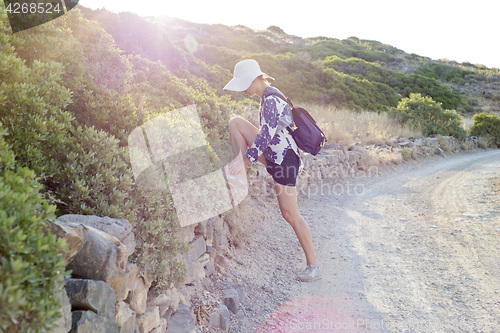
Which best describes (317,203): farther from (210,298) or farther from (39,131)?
(39,131)

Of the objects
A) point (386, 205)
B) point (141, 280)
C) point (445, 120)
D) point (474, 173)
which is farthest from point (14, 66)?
point (445, 120)

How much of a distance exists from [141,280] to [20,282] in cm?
122

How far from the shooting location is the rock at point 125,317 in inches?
77.8

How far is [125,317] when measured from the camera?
6.64ft

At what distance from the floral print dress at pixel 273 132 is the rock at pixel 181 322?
1594 millimetres

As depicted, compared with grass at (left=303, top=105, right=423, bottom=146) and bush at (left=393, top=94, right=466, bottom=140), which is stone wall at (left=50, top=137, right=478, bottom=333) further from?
bush at (left=393, top=94, right=466, bottom=140)

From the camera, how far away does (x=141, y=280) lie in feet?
7.76

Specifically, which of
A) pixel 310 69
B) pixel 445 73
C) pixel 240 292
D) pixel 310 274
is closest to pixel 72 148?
pixel 240 292

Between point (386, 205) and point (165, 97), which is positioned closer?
point (165, 97)

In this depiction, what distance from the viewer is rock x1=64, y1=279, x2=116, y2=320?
1.73 meters

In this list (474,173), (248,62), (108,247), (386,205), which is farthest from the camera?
(474,173)

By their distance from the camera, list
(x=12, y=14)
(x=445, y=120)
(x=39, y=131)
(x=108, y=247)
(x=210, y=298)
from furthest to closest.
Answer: (x=445, y=120)
(x=210, y=298)
(x=12, y=14)
(x=39, y=131)
(x=108, y=247)

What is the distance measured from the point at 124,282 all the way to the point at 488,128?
66.7 ft

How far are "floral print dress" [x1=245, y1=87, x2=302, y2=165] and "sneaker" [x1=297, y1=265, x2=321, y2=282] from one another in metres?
1.37
